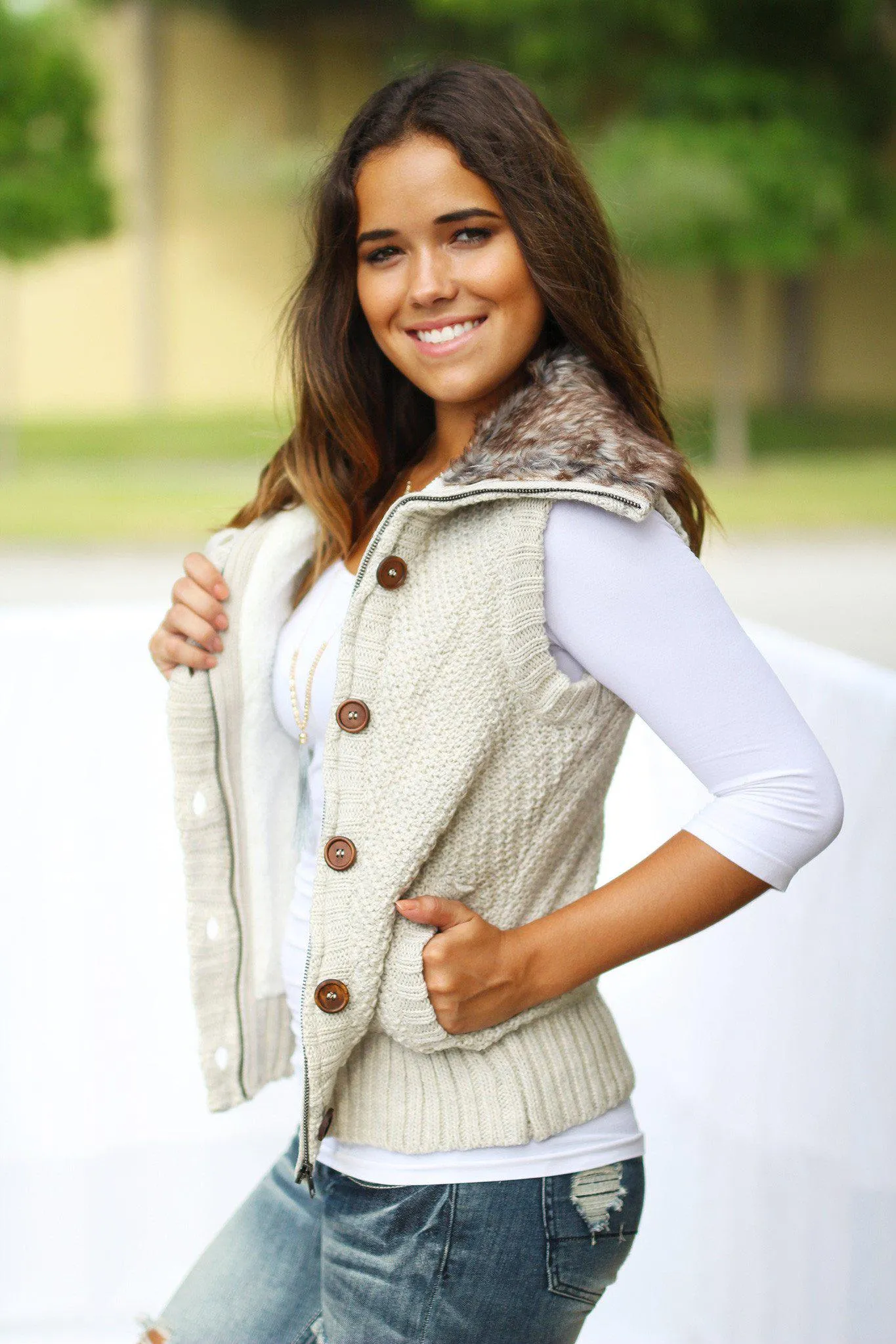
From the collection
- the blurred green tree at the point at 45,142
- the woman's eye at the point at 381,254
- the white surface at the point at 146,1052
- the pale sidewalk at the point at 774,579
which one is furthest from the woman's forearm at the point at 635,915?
the blurred green tree at the point at 45,142

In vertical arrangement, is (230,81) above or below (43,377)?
above

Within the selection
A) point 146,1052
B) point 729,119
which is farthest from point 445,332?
point 729,119

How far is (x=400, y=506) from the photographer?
1052mm

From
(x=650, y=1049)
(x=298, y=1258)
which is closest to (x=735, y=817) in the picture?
(x=298, y=1258)

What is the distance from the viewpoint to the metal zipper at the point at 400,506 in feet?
3.23

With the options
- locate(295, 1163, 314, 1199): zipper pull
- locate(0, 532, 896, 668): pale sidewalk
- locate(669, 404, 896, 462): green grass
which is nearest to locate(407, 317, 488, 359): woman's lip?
locate(295, 1163, 314, 1199): zipper pull

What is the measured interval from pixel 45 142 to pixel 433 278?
1036cm

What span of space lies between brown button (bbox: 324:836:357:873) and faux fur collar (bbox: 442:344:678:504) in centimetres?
26

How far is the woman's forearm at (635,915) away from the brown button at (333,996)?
124 millimetres

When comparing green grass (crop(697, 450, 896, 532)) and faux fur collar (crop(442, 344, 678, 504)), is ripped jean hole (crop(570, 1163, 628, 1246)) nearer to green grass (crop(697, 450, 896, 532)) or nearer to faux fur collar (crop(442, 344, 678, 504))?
faux fur collar (crop(442, 344, 678, 504))

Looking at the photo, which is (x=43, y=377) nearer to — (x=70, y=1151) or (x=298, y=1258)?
(x=70, y=1151)

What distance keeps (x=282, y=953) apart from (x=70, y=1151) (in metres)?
1.13

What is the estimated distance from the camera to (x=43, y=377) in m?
13.9

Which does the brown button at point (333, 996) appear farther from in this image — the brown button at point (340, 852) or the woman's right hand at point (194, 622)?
the woman's right hand at point (194, 622)
